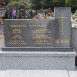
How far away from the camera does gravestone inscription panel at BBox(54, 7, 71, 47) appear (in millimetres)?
6504

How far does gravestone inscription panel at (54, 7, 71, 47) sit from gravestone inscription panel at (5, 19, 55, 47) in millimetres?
163

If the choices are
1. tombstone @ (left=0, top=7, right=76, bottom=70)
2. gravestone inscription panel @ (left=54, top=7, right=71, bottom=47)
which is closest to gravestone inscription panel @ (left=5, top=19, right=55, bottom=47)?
tombstone @ (left=0, top=7, right=76, bottom=70)

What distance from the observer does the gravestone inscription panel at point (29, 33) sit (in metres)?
6.63

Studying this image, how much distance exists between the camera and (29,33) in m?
6.68

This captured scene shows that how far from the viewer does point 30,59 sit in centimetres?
656
